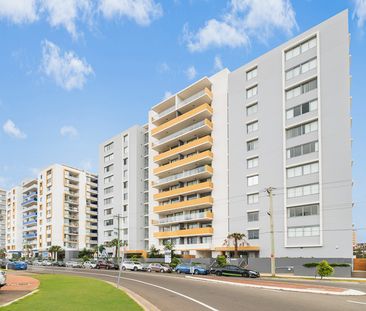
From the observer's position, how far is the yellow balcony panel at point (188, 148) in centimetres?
7550

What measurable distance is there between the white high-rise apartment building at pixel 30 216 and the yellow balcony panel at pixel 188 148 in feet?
238

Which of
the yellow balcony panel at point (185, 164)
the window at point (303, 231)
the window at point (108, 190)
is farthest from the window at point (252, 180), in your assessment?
the window at point (108, 190)

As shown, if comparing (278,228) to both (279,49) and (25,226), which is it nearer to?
(279,49)

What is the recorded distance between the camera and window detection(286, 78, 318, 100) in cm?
6056

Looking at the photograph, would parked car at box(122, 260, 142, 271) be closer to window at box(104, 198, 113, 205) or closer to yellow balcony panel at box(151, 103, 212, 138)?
yellow balcony panel at box(151, 103, 212, 138)

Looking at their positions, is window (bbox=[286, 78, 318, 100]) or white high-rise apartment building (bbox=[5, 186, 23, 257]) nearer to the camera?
window (bbox=[286, 78, 318, 100])

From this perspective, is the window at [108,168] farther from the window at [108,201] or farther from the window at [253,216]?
the window at [253,216]

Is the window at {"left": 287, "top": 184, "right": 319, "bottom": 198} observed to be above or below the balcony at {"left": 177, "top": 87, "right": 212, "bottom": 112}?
below

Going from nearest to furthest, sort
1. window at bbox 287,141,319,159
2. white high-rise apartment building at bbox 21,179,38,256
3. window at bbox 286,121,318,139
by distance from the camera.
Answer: window at bbox 287,141,319,159, window at bbox 286,121,318,139, white high-rise apartment building at bbox 21,179,38,256

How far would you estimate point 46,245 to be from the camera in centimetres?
13000

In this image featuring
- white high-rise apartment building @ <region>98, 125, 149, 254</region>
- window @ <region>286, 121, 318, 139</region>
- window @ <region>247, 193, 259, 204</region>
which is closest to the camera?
window @ <region>286, 121, 318, 139</region>

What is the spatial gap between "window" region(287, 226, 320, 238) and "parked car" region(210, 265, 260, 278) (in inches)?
583

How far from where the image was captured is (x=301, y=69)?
204 ft

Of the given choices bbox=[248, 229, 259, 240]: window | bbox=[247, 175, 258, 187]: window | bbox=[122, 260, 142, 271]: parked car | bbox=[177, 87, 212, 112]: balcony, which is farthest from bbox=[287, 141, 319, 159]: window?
bbox=[122, 260, 142, 271]: parked car
